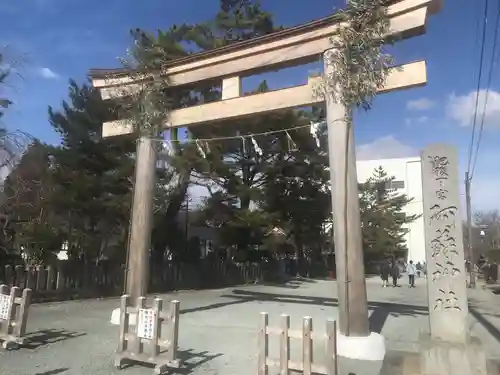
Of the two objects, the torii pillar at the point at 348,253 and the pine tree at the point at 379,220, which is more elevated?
the pine tree at the point at 379,220

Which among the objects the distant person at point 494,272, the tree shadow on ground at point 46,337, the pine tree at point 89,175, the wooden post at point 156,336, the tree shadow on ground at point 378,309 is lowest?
the tree shadow on ground at point 46,337

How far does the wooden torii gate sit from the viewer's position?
7328mm

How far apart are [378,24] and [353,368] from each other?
5931mm

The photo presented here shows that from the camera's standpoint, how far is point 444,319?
8836 mm

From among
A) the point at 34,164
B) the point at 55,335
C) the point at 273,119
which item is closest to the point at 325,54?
the point at 55,335

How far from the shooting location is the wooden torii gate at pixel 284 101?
7.33 meters

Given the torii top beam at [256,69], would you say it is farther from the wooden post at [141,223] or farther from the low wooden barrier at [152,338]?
the low wooden barrier at [152,338]

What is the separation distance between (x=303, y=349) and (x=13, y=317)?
5.37 meters

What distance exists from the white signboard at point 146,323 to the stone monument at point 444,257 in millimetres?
5066

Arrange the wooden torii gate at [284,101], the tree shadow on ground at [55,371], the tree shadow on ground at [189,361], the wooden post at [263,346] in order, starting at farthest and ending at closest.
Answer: the wooden torii gate at [284,101] → the tree shadow on ground at [189,361] → the tree shadow on ground at [55,371] → the wooden post at [263,346]

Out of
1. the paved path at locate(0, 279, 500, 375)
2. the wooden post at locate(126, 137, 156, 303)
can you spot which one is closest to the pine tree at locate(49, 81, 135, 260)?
the paved path at locate(0, 279, 500, 375)

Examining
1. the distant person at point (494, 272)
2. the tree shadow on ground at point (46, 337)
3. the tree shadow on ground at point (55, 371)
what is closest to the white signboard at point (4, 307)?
the tree shadow on ground at point (46, 337)

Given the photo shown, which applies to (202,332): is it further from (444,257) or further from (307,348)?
(444,257)

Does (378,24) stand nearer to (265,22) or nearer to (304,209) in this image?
(265,22)
